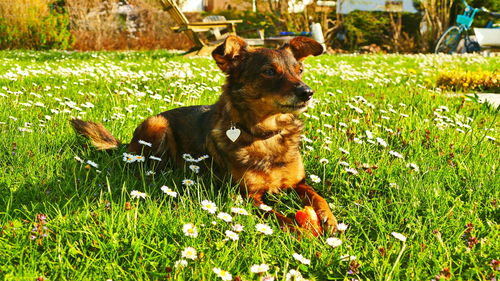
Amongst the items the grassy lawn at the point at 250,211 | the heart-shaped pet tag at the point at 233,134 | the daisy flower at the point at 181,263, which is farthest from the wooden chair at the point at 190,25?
the daisy flower at the point at 181,263

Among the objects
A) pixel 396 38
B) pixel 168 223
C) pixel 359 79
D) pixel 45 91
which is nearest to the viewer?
pixel 168 223

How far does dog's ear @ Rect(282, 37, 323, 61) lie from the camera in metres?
3.63

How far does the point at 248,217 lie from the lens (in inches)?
99.2

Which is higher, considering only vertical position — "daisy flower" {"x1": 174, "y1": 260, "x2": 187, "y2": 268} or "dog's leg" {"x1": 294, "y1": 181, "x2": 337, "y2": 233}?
"daisy flower" {"x1": 174, "y1": 260, "x2": 187, "y2": 268}

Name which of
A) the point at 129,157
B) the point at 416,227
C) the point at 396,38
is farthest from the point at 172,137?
the point at 396,38

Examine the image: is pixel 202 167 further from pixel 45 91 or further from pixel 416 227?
pixel 45 91

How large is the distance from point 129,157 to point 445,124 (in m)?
3.16

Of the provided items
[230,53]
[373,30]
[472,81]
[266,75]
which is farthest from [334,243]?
[373,30]

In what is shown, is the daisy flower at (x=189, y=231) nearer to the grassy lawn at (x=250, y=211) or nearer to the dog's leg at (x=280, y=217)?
the grassy lawn at (x=250, y=211)

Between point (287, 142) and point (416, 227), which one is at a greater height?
point (287, 142)

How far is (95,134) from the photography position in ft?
12.7

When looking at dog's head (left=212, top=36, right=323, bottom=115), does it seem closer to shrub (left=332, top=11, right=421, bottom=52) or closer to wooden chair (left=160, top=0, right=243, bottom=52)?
wooden chair (left=160, top=0, right=243, bottom=52)

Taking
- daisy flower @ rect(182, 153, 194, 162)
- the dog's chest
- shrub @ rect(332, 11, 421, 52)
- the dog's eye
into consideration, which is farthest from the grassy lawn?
shrub @ rect(332, 11, 421, 52)

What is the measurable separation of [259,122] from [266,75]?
35cm
